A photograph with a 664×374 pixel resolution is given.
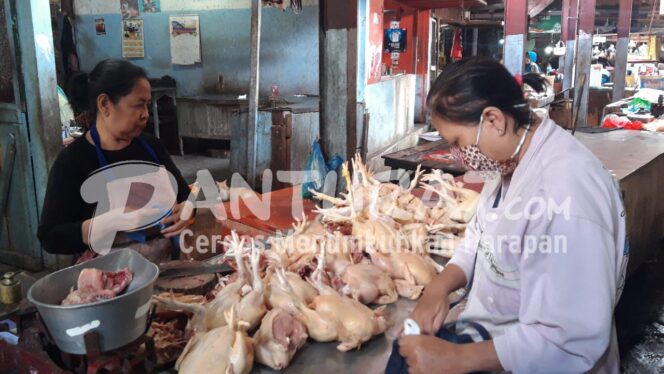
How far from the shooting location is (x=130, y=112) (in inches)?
102

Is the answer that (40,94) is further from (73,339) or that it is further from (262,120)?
(73,339)

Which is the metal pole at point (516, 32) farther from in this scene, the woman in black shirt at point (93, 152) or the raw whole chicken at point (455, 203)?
the woman in black shirt at point (93, 152)

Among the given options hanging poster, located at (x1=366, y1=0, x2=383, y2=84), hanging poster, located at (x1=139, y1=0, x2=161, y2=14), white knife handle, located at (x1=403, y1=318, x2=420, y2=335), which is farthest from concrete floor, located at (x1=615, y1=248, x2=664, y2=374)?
hanging poster, located at (x1=139, y1=0, x2=161, y2=14)

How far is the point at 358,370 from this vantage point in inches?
73.6

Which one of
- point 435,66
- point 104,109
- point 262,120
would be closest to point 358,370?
point 104,109

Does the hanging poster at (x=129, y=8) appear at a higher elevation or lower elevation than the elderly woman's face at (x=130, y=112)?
higher

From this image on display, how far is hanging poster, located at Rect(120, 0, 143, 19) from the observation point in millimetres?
11031

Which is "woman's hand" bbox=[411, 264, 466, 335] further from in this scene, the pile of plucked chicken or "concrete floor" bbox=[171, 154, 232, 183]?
"concrete floor" bbox=[171, 154, 232, 183]

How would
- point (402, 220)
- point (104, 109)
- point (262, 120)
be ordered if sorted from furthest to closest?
1. point (262, 120)
2. point (402, 220)
3. point (104, 109)

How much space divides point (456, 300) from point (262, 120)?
6.22 meters

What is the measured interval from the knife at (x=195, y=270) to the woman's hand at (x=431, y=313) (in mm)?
1040

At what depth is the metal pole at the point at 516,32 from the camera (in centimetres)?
770

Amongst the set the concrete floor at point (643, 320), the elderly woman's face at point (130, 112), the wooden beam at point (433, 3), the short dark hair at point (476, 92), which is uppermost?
the wooden beam at point (433, 3)

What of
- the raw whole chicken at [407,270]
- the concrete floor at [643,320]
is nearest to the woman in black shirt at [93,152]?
the raw whole chicken at [407,270]
